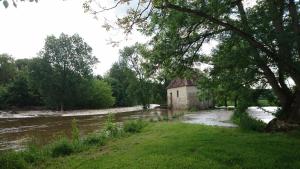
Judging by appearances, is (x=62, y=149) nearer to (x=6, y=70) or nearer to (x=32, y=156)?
(x=32, y=156)

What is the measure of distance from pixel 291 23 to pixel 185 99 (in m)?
36.0

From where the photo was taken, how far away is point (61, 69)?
64.6 m

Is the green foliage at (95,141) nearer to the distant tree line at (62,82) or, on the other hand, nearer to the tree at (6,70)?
the distant tree line at (62,82)

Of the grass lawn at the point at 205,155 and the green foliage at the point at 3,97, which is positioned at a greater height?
the green foliage at the point at 3,97

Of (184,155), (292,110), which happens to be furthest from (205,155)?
(292,110)

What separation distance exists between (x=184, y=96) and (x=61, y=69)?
29959mm

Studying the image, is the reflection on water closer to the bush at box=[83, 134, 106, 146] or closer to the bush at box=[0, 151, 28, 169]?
the bush at box=[83, 134, 106, 146]

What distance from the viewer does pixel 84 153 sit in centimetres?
1113

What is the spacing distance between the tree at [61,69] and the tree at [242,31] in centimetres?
5283

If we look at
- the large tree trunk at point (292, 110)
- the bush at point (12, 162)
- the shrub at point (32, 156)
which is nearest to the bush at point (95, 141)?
the shrub at point (32, 156)

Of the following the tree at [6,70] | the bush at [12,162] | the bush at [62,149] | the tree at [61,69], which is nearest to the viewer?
the bush at [12,162]

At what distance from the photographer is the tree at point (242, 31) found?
10641mm

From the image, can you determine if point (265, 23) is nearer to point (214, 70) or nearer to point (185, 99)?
point (214, 70)

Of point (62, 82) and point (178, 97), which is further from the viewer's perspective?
point (62, 82)
